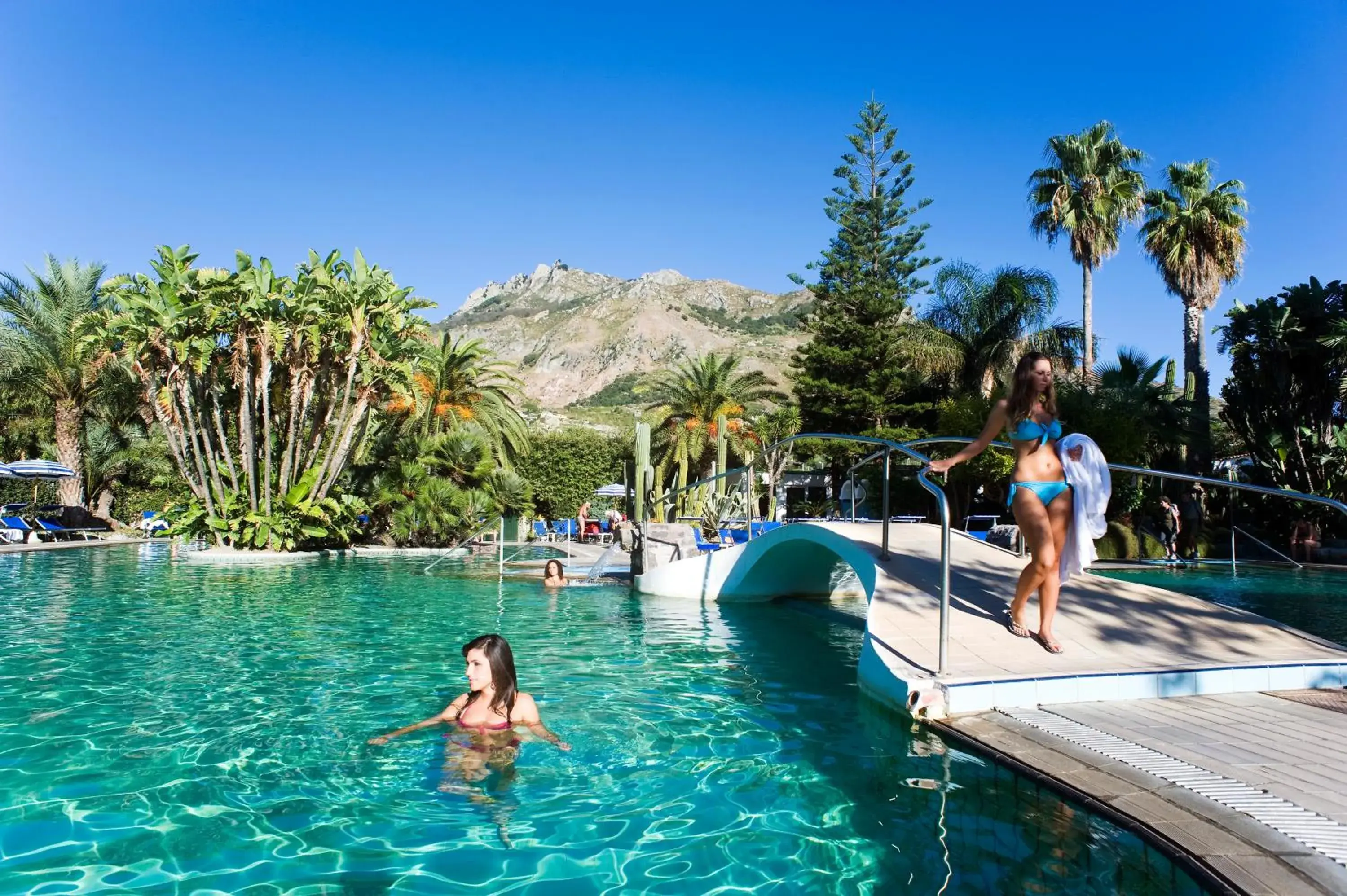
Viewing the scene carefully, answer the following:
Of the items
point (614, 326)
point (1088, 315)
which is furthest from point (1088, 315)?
point (614, 326)

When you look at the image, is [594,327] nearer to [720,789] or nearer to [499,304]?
[499,304]

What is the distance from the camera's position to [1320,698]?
17.2 feet

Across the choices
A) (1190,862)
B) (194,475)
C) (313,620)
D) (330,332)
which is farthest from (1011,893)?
(194,475)

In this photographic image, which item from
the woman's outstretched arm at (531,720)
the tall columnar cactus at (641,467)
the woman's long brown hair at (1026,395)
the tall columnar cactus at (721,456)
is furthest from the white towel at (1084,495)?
the tall columnar cactus at (721,456)

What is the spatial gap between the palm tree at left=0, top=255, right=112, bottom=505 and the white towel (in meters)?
25.5

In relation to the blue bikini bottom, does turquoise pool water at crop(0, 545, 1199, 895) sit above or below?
below

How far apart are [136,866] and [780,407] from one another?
31.3 m

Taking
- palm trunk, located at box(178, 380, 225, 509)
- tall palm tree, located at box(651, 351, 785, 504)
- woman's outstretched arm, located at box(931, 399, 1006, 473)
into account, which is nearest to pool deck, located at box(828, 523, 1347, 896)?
woman's outstretched arm, located at box(931, 399, 1006, 473)

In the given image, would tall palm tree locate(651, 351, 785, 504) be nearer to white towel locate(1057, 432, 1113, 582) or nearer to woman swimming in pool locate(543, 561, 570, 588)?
woman swimming in pool locate(543, 561, 570, 588)

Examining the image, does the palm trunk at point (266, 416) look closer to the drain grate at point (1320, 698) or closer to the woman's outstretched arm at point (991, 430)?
the woman's outstretched arm at point (991, 430)

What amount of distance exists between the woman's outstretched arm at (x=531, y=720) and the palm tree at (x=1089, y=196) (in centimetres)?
2672

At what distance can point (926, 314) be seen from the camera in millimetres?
32500

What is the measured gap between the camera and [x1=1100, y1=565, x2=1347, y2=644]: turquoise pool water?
10721mm

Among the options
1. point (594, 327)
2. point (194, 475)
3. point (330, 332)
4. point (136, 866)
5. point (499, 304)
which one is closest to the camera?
point (136, 866)
